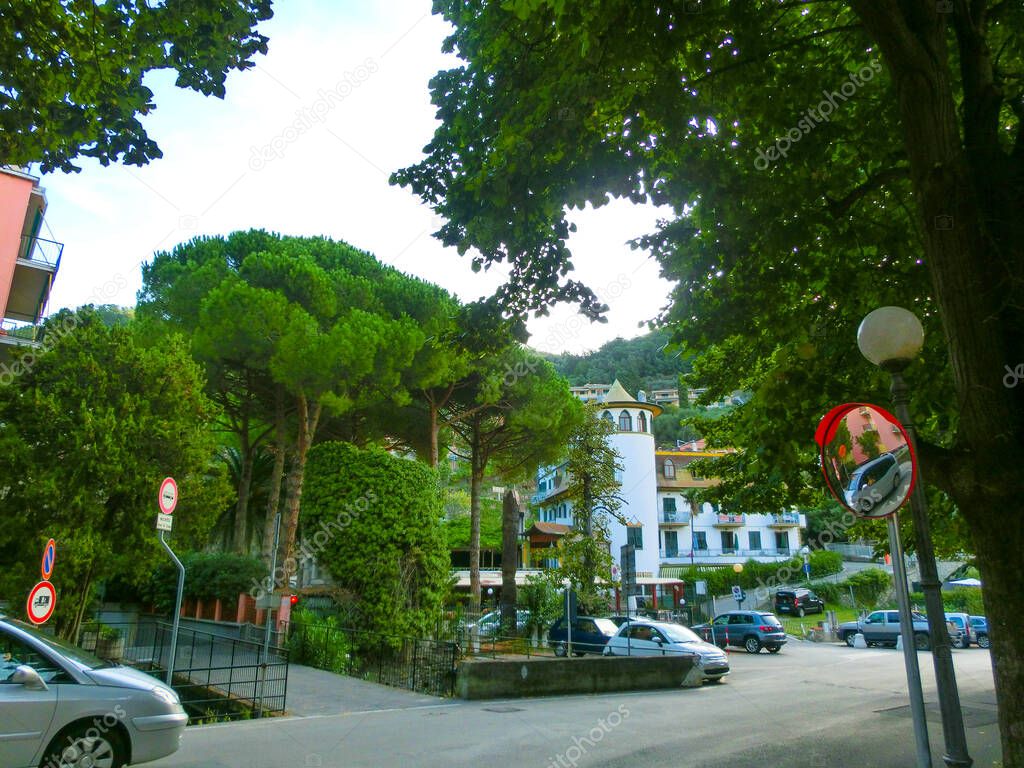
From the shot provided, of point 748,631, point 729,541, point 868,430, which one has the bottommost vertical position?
point 748,631

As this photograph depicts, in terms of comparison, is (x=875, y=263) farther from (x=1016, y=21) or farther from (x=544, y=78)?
(x=544, y=78)

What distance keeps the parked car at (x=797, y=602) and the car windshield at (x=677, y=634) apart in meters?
29.0

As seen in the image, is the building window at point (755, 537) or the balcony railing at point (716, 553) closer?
the balcony railing at point (716, 553)

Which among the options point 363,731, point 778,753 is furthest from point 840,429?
point 363,731

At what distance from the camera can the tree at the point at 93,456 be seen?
40.9 ft

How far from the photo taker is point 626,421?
166 ft

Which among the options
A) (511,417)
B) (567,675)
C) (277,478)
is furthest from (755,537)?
(567,675)

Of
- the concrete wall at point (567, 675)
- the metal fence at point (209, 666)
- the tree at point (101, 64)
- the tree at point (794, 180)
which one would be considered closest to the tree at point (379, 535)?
the metal fence at point (209, 666)

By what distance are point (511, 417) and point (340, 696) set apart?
17249 mm

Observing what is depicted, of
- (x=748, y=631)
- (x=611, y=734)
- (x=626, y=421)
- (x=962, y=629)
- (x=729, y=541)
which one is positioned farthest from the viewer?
(x=729, y=541)

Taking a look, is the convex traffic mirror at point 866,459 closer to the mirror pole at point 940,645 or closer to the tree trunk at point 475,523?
the mirror pole at point 940,645

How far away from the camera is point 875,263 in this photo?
9078 millimetres

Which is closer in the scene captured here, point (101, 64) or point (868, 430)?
point (868, 430)

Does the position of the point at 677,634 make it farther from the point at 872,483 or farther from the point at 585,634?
the point at 872,483
